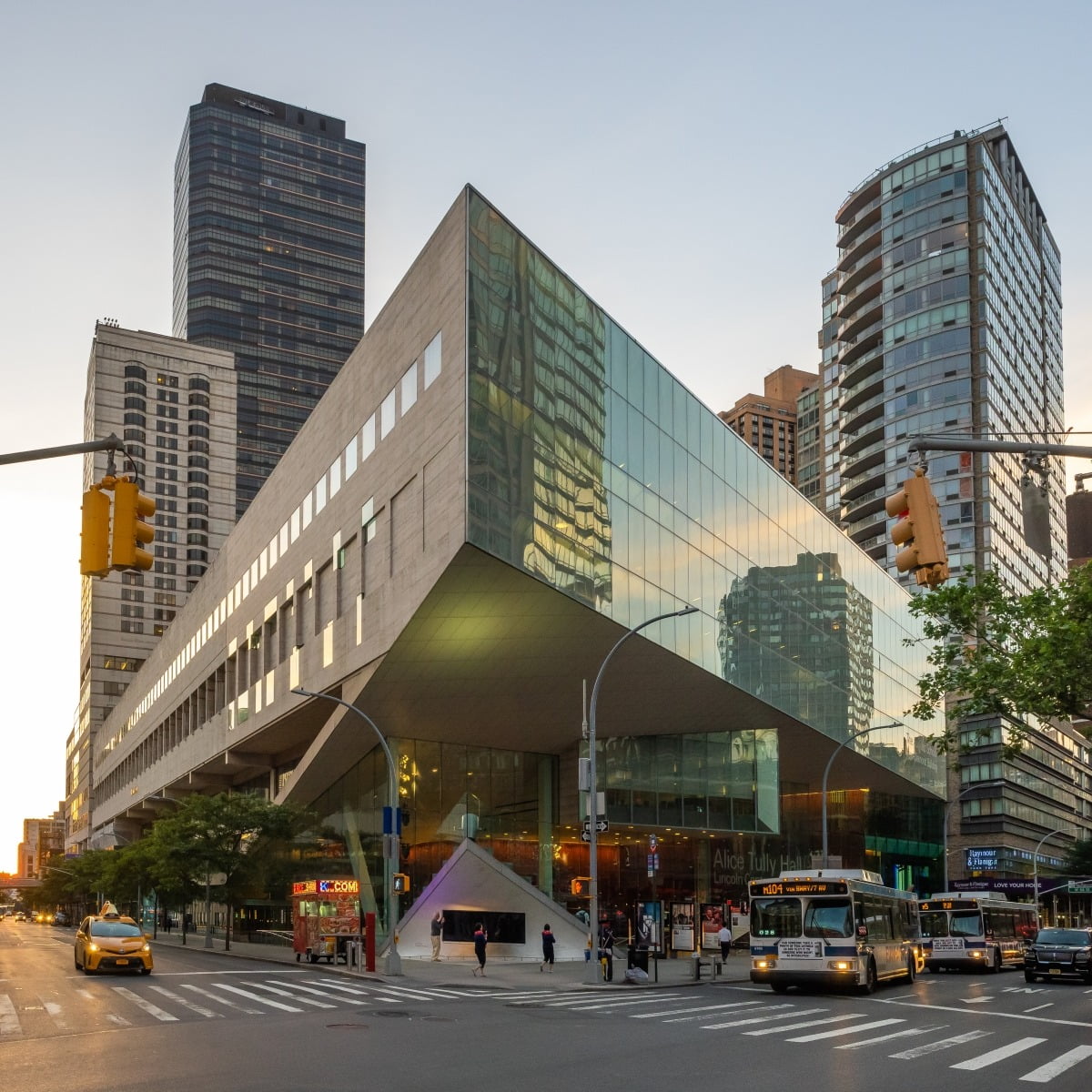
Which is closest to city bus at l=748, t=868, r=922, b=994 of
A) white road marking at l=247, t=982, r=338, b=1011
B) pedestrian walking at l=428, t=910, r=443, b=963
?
white road marking at l=247, t=982, r=338, b=1011

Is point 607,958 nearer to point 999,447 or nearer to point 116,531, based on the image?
point 999,447

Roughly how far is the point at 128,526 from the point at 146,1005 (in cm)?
1695

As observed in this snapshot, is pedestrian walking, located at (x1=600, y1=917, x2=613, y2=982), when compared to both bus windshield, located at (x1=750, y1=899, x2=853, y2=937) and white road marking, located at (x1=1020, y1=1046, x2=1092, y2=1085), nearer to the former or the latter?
bus windshield, located at (x1=750, y1=899, x2=853, y2=937)

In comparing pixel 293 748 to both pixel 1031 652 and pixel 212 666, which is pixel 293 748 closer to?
pixel 212 666

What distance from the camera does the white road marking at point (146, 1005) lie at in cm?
2294

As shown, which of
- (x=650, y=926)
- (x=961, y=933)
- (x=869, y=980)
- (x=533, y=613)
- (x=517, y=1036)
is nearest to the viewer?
(x=517, y=1036)

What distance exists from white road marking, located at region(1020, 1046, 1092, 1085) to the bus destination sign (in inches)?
445

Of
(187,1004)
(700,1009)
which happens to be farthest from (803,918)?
(187,1004)

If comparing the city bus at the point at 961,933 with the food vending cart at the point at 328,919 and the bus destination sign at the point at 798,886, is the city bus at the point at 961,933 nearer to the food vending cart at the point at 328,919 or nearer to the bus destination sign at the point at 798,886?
the bus destination sign at the point at 798,886

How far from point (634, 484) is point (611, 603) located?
210 inches

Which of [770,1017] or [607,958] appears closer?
[770,1017]

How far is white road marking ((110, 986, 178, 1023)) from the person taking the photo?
75.3 ft

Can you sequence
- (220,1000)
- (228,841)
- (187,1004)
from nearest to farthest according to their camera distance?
(187,1004), (220,1000), (228,841)

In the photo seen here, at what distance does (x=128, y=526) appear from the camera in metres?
12.2
